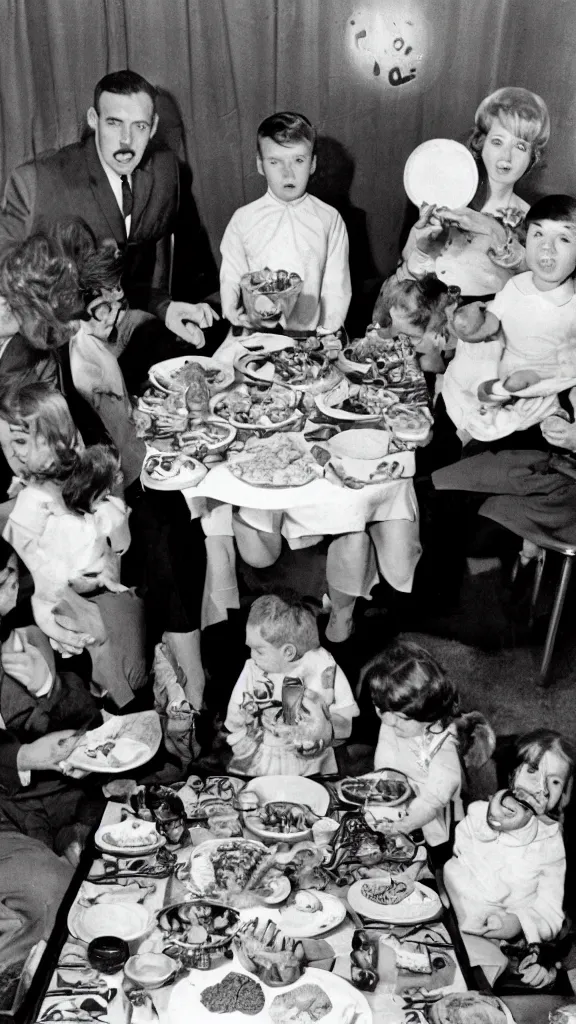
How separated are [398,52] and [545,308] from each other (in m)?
1.28

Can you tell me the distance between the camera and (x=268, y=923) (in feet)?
21.2

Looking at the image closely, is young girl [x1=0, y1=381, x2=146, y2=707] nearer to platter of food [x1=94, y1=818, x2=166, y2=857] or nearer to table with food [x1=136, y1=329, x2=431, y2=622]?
table with food [x1=136, y1=329, x2=431, y2=622]

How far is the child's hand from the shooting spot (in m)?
6.56

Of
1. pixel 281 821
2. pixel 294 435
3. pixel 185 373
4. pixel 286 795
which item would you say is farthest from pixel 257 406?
pixel 281 821

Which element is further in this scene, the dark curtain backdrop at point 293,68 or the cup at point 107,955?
the cup at point 107,955

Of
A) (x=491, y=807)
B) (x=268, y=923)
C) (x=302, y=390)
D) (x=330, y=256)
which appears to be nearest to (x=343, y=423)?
(x=302, y=390)

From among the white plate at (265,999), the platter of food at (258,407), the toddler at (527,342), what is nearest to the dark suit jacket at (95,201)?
the platter of food at (258,407)

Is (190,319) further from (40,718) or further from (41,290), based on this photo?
(40,718)

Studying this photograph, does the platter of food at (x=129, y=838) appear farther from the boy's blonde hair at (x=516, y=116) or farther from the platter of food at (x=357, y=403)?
the boy's blonde hair at (x=516, y=116)

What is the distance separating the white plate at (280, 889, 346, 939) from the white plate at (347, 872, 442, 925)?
0.09 meters

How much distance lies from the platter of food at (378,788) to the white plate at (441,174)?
111 inches

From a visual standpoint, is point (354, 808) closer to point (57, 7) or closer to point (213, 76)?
point (213, 76)

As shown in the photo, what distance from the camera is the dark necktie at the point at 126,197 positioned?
5930 millimetres

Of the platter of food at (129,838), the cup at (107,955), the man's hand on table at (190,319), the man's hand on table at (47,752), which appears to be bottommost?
the cup at (107,955)
